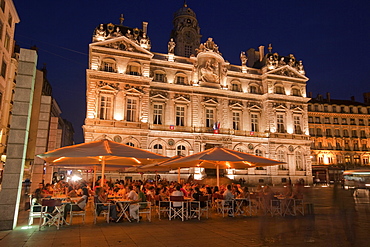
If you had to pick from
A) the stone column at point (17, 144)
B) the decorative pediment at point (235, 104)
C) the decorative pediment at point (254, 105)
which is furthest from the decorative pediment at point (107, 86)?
the stone column at point (17, 144)

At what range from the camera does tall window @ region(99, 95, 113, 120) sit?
3192 centimetres

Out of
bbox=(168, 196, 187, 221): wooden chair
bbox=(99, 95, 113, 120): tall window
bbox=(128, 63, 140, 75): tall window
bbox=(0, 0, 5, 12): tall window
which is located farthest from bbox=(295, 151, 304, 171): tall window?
bbox=(0, 0, 5, 12): tall window

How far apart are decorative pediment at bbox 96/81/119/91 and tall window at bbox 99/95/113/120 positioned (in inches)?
34.8

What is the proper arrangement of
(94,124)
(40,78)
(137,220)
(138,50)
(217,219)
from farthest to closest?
1. (138,50)
2. (94,124)
3. (40,78)
4. (217,219)
5. (137,220)

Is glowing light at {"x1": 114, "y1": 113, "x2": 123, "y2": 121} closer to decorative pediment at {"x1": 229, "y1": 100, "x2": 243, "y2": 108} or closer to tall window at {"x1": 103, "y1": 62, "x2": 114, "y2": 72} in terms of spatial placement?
tall window at {"x1": 103, "y1": 62, "x2": 114, "y2": 72}

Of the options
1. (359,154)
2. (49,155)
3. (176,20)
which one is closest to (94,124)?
(49,155)

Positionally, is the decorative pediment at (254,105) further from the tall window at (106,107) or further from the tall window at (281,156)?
the tall window at (106,107)

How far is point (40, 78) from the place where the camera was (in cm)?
2291

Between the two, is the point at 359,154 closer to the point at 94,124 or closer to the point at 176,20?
the point at 176,20

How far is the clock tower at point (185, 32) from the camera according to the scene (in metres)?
46.5

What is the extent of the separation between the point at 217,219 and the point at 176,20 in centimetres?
4309

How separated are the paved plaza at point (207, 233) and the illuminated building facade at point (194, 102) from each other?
21701mm

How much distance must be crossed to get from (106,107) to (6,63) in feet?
34.4

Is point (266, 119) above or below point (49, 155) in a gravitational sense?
above
